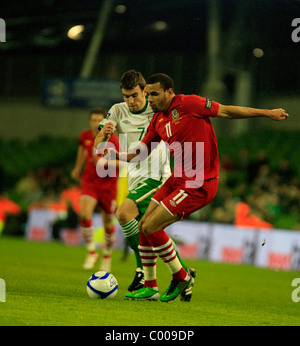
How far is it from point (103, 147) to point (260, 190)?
8256mm

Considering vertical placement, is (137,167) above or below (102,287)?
above

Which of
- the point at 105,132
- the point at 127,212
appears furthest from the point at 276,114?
the point at 127,212

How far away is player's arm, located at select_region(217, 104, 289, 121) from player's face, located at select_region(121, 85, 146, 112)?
1.28m

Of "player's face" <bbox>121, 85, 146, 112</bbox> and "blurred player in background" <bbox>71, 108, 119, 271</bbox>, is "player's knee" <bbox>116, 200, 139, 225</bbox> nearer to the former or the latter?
"player's face" <bbox>121, 85, 146, 112</bbox>

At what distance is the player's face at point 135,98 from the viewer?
7.77m

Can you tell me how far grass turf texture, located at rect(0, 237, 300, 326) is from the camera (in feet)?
18.4

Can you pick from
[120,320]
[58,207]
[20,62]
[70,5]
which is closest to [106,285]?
[120,320]

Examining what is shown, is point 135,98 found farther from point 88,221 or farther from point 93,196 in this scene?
point 88,221

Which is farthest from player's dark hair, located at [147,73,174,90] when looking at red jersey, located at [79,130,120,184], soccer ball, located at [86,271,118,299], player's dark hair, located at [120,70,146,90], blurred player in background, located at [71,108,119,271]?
red jersey, located at [79,130,120,184]

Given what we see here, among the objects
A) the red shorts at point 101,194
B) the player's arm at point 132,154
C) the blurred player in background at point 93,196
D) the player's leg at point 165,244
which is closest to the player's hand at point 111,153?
the player's arm at point 132,154

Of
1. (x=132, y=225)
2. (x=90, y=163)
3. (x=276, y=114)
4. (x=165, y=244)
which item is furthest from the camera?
(x=90, y=163)

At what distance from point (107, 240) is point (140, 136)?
3.18 m

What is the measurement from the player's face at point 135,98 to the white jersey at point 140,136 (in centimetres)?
10

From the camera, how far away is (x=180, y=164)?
7.11m
